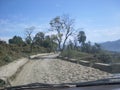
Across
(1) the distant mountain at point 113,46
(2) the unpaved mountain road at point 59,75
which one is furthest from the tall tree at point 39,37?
(2) the unpaved mountain road at point 59,75

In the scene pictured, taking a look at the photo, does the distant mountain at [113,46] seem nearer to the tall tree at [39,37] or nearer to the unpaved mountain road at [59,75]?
the unpaved mountain road at [59,75]

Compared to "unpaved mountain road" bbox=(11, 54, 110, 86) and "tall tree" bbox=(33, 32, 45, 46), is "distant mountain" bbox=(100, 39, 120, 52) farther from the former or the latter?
"tall tree" bbox=(33, 32, 45, 46)

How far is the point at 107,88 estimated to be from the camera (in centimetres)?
292

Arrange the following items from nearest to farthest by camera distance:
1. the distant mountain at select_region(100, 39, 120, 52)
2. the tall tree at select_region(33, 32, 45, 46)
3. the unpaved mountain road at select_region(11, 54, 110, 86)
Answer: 1. the unpaved mountain road at select_region(11, 54, 110, 86)
2. the distant mountain at select_region(100, 39, 120, 52)
3. the tall tree at select_region(33, 32, 45, 46)

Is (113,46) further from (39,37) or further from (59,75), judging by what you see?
(39,37)

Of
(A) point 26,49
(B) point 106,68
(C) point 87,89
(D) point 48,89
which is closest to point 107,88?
(C) point 87,89

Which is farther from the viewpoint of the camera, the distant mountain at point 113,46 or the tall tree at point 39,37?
the tall tree at point 39,37

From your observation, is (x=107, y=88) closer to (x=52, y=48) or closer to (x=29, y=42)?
(x=29, y=42)

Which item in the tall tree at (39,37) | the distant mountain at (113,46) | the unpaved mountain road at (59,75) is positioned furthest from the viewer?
the tall tree at (39,37)

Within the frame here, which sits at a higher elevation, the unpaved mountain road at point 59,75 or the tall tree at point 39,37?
the tall tree at point 39,37

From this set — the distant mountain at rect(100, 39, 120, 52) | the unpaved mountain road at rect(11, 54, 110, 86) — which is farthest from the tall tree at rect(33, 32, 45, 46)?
the unpaved mountain road at rect(11, 54, 110, 86)

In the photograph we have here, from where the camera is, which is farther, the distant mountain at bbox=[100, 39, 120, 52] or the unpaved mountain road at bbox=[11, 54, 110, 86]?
the distant mountain at bbox=[100, 39, 120, 52]

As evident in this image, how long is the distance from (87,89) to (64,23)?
1930 inches

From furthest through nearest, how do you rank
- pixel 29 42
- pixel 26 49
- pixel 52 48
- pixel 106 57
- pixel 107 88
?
pixel 52 48 < pixel 29 42 < pixel 26 49 < pixel 106 57 < pixel 107 88
